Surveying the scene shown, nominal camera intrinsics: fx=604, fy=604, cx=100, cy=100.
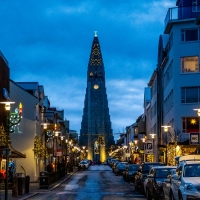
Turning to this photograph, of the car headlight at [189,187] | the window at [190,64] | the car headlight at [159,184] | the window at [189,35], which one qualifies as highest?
the window at [189,35]

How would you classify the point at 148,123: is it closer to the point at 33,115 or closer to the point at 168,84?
the point at 168,84

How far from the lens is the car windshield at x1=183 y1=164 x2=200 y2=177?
21306 mm

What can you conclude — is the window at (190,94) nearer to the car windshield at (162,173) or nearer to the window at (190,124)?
the window at (190,124)

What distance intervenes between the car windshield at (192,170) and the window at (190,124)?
41196 mm

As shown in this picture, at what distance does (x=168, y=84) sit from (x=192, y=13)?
33.1 feet

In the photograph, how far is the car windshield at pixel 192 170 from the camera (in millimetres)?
21306

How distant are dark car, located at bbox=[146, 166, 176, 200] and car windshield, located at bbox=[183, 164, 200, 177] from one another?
272 inches

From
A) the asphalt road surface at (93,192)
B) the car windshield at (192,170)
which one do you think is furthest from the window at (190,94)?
the car windshield at (192,170)

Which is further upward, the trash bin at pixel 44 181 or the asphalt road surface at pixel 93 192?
the trash bin at pixel 44 181

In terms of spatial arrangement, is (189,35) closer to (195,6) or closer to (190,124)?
(195,6)

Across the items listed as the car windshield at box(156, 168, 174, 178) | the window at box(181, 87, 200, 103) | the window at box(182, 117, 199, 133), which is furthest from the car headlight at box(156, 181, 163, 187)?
the window at box(181, 87, 200, 103)

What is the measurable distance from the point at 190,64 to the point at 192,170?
42853mm

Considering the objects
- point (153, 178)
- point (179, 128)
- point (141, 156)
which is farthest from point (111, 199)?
point (141, 156)

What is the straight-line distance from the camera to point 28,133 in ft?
209
